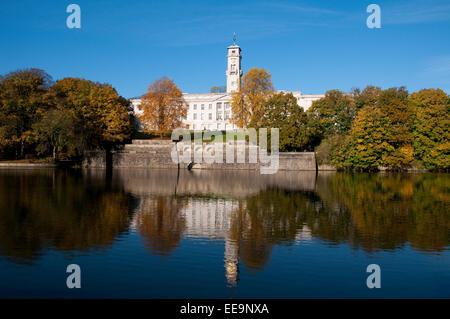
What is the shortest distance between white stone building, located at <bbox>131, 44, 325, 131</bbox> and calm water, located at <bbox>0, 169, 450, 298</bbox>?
65.2 m

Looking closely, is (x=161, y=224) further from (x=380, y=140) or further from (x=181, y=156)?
(x=380, y=140)

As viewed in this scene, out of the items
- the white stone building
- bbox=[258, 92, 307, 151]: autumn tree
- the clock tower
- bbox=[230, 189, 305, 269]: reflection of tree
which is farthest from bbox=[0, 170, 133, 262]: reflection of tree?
the clock tower

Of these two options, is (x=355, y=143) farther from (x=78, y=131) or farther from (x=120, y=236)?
(x=120, y=236)

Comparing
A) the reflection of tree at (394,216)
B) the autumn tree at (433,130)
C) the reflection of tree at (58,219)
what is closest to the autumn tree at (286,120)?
the autumn tree at (433,130)

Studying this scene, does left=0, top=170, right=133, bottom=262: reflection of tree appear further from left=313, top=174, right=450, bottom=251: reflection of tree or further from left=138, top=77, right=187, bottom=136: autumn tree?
left=138, top=77, right=187, bottom=136: autumn tree

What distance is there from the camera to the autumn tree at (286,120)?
47375 millimetres

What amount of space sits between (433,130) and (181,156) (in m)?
Answer: 30.9

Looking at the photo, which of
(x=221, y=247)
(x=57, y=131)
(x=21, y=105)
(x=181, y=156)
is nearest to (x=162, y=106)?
(x=181, y=156)

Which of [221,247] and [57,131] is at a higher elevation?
[57,131]

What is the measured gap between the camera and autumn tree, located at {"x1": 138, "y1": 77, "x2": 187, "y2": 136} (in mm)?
53312

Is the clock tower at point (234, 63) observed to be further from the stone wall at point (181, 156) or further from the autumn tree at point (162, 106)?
the stone wall at point (181, 156)

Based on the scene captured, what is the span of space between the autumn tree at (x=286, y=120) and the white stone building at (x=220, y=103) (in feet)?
106

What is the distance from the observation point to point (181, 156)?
48.9 metres
